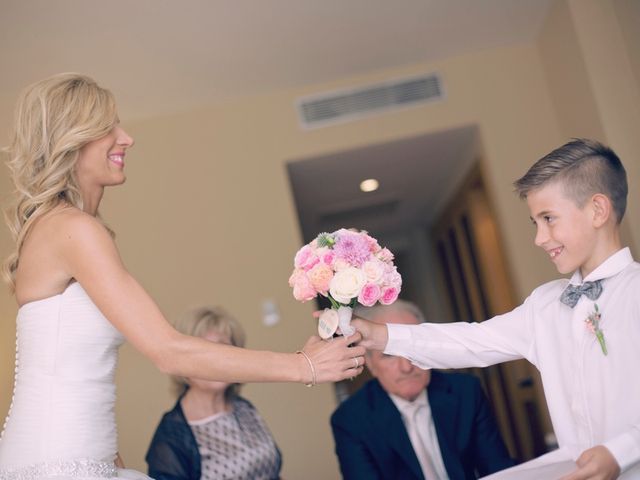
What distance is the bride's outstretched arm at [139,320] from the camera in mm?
2002

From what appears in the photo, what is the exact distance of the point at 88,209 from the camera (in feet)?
7.35

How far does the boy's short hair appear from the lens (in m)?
2.22

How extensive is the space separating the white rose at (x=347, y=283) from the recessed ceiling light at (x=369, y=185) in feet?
12.5

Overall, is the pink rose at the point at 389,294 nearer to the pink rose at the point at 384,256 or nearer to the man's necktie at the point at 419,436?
the pink rose at the point at 384,256

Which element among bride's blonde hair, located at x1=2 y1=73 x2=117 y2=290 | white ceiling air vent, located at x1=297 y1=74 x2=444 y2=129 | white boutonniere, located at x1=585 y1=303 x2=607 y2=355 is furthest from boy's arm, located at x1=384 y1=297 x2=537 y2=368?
white ceiling air vent, located at x1=297 y1=74 x2=444 y2=129

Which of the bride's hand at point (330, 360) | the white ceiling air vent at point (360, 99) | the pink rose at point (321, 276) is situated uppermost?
the white ceiling air vent at point (360, 99)

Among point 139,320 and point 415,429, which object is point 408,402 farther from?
point 139,320

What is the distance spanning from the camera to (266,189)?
500 cm

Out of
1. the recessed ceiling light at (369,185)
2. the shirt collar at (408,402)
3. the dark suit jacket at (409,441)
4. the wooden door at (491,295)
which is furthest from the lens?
the recessed ceiling light at (369,185)

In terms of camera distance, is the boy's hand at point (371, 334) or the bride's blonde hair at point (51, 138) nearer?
the bride's blonde hair at point (51, 138)

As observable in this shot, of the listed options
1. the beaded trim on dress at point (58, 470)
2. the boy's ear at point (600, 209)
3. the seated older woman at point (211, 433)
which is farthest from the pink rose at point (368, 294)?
the seated older woman at point (211, 433)

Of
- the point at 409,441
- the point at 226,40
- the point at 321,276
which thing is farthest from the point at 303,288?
the point at 226,40

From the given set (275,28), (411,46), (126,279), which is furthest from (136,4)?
(126,279)

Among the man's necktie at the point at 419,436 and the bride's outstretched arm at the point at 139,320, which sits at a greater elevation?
the bride's outstretched arm at the point at 139,320
